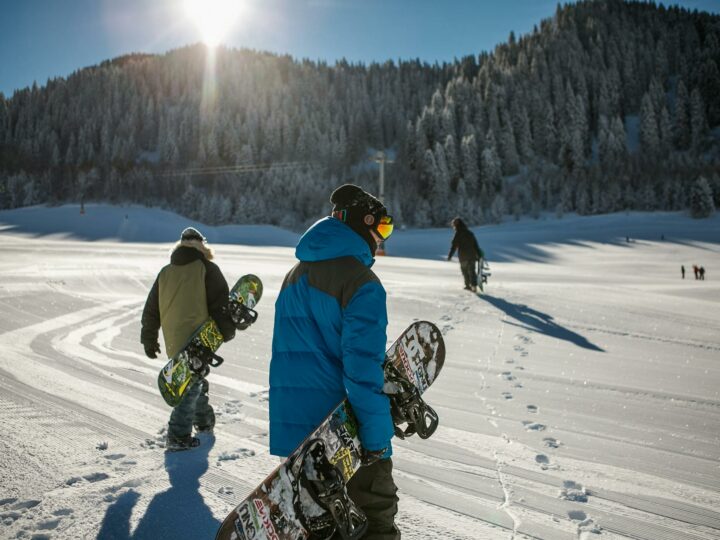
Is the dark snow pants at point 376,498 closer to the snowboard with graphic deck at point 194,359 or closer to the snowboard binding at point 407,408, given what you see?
the snowboard binding at point 407,408

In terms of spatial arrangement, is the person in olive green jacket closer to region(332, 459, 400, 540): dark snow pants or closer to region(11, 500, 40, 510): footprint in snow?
region(11, 500, 40, 510): footprint in snow

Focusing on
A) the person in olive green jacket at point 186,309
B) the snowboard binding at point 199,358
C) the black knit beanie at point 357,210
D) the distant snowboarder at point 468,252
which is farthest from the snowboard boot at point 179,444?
the distant snowboarder at point 468,252

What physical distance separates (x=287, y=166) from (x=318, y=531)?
8572cm

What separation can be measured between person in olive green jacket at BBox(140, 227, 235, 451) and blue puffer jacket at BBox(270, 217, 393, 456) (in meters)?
1.80

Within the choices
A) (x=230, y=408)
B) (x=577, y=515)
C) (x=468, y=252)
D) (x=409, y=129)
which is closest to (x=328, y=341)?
(x=577, y=515)

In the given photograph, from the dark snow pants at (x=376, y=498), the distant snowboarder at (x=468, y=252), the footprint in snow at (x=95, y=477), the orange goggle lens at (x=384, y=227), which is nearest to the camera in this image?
the dark snow pants at (x=376, y=498)

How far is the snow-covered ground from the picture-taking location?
271 centimetres

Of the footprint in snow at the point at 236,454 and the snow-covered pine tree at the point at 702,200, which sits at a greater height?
the snow-covered pine tree at the point at 702,200

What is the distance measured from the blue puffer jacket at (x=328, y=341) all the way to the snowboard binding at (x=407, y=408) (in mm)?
287

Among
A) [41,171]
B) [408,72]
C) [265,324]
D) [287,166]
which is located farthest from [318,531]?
[408,72]

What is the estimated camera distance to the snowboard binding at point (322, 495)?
186cm

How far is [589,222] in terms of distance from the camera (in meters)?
45.6

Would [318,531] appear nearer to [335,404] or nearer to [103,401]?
[335,404]

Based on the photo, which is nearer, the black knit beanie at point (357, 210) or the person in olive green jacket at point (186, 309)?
the black knit beanie at point (357, 210)
